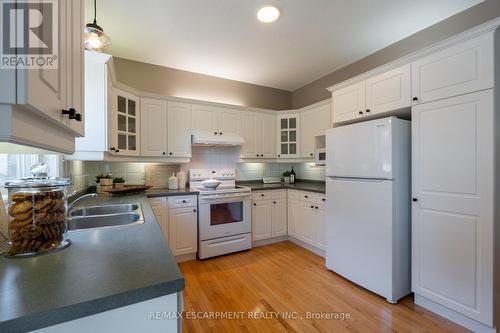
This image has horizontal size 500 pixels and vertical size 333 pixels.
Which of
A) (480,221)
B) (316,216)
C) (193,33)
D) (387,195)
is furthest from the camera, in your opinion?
(316,216)

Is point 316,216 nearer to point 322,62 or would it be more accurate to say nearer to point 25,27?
point 322,62

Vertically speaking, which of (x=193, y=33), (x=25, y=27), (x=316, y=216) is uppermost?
(x=193, y=33)

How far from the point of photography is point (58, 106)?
0.65 meters

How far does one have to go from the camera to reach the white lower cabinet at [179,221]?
2.65m

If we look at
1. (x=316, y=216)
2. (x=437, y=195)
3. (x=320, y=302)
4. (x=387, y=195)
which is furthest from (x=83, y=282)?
(x=316, y=216)

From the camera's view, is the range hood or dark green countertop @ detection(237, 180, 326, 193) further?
the range hood

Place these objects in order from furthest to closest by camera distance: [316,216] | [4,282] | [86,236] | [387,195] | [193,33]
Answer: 1. [316,216]
2. [193,33]
3. [387,195]
4. [86,236]
5. [4,282]

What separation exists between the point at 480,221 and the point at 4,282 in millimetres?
2485

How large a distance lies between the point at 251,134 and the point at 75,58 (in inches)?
113

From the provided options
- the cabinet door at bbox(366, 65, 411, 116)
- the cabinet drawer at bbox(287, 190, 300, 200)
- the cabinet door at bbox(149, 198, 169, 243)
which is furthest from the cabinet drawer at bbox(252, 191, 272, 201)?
the cabinet door at bbox(366, 65, 411, 116)

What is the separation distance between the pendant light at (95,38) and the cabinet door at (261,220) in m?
2.45

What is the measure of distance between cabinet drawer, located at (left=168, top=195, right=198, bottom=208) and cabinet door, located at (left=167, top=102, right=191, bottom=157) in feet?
2.10

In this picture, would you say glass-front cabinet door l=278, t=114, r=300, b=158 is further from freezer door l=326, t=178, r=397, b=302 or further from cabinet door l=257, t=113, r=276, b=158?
freezer door l=326, t=178, r=397, b=302

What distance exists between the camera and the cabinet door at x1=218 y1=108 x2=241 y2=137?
11.0 feet
